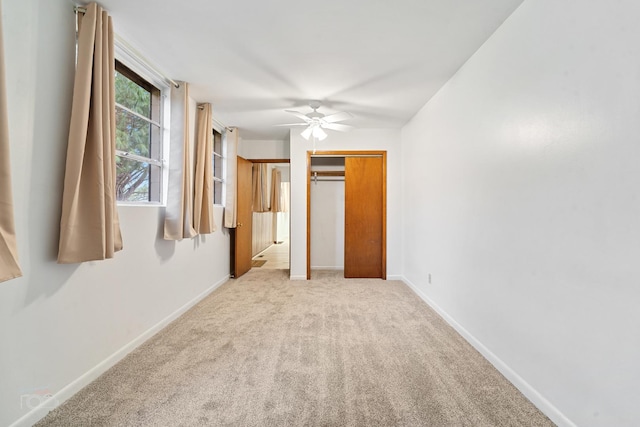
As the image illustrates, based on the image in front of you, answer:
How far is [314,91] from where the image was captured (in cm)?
314

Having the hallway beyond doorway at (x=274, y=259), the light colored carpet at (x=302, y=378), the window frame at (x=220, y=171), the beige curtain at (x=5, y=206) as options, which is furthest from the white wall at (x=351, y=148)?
the beige curtain at (x=5, y=206)

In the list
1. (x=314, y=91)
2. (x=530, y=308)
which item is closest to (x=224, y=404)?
(x=530, y=308)

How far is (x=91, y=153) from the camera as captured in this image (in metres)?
1.74

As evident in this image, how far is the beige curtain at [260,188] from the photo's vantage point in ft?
24.0

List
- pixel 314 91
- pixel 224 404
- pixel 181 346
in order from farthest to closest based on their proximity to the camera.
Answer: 1. pixel 314 91
2. pixel 181 346
3. pixel 224 404

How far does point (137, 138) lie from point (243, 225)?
249 cm

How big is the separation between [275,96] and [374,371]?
9.52ft

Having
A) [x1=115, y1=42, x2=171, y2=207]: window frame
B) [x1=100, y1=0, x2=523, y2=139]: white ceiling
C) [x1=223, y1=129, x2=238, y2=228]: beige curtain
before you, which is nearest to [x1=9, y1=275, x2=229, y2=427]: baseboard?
[x1=115, y1=42, x2=171, y2=207]: window frame

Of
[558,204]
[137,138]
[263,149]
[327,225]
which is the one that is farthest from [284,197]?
[558,204]

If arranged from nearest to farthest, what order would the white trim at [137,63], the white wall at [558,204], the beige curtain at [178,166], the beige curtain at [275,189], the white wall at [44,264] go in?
the white wall at [558,204]
the white wall at [44,264]
the white trim at [137,63]
the beige curtain at [178,166]
the beige curtain at [275,189]

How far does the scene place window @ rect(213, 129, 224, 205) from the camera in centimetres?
436

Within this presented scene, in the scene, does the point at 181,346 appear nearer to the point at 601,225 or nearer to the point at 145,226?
the point at 145,226

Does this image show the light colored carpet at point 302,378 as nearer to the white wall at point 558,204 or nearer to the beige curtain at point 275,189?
the white wall at point 558,204

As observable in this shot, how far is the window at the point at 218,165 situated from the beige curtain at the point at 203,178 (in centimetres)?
89
